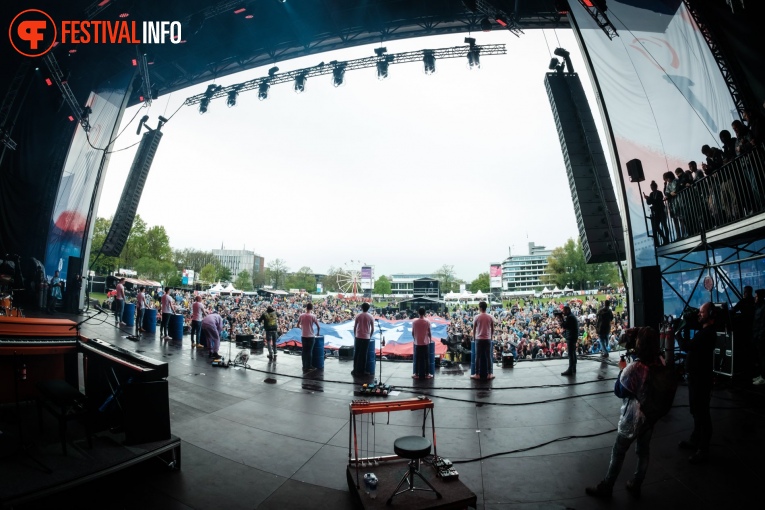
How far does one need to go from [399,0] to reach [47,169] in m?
19.2

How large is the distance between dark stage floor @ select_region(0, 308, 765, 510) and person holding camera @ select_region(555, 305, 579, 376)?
52 centimetres

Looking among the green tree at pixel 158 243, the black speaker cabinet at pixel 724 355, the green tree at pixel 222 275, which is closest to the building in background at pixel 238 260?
the green tree at pixel 222 275

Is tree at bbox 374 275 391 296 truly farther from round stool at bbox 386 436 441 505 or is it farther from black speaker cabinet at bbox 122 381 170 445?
round stool at bbox 386 436 441 505

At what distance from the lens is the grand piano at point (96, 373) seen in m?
3.85

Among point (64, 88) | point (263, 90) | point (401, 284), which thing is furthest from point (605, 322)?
point (401, 284)

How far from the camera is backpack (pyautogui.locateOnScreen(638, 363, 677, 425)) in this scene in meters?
3.30

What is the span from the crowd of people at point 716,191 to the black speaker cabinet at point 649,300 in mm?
1590

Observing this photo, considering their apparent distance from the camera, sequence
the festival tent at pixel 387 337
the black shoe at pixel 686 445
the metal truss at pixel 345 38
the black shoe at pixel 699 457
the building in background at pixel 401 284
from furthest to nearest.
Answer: the building in background at pixel 401 284
the festival tent at pixel 387 337
the metal truss at pixel 345 38
the black shoe at pixel 686 445
the black shoe at pixel 699 457

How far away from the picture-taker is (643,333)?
3.44m

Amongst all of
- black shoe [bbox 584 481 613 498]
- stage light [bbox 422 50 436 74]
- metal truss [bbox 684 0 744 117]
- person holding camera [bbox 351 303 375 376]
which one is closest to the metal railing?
metal truss [bbox 684 0 744 117]

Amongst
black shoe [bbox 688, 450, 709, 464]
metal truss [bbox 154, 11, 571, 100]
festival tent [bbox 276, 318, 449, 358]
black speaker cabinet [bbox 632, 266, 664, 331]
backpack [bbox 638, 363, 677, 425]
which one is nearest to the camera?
backpack [bbox 638, 363, 677, 425]

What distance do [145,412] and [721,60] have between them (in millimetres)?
15469

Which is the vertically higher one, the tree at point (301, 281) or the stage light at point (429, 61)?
the stage light at point (429, 61)

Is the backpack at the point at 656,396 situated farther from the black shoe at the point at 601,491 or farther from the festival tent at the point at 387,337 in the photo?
the festival tent at the point at 387,337
